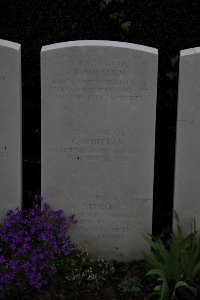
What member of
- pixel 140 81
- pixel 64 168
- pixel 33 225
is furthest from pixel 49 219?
pixel 140 81

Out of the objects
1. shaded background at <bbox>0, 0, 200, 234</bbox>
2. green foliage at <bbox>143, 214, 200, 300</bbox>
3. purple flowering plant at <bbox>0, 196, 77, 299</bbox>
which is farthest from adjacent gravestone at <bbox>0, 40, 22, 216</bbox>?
green foliage at <bbox>143, 214, 200, 300</bbox>

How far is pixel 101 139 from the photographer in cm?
417

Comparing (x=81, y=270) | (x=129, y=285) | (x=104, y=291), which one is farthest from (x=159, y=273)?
(x=81, y=270)

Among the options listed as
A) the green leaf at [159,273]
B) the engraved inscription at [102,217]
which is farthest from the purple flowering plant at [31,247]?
the green leaf at [159,273]

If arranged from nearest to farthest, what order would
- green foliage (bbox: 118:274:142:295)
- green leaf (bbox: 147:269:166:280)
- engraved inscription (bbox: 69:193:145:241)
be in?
green leaf (bbox: 147:269:166:280) → green foliage (bbox: 118:274:142:295) → engraved inscription (bbox: 69:193:145:241)

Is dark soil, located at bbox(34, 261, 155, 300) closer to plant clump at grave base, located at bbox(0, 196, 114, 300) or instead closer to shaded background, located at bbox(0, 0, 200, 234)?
plant clump at grave base, located at bbox(0, 196, 114, 300)

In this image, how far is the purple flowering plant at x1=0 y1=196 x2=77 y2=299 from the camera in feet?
11.8

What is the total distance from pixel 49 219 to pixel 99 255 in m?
0.54

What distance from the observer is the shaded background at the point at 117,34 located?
4.78 m

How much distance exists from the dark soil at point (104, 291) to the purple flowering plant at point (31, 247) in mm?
96

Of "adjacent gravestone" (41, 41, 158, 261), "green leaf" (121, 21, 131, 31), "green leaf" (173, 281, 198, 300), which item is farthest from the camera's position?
"green leaf" (121, 21, 131, 31)

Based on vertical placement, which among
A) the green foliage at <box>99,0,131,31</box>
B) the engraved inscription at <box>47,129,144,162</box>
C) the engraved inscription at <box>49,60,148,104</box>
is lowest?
the engraved inscription at <box>47,129,144,162</box>

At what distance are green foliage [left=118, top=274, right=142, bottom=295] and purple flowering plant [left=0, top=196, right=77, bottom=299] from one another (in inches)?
18.8

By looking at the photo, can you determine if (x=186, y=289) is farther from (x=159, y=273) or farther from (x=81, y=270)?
(x=81, y=270)
